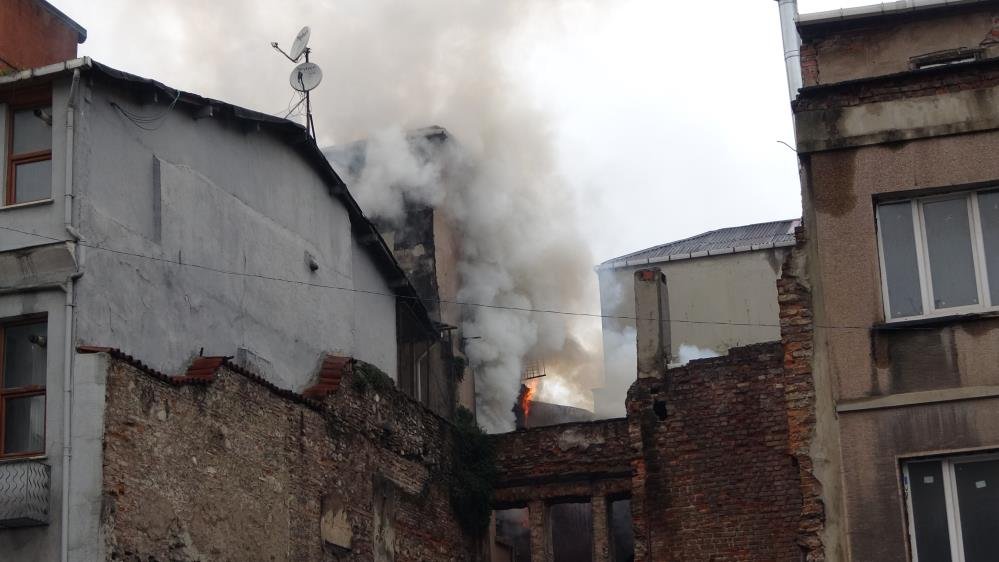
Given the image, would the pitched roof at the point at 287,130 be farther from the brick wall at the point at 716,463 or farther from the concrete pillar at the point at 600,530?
the brick wall at the point at 716,463

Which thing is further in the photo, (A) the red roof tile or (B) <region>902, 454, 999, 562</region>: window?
(A) the red roof tile

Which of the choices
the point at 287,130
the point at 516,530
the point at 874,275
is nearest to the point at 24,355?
the point at 287,130

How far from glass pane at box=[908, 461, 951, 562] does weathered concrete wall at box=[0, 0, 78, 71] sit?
16.6 m

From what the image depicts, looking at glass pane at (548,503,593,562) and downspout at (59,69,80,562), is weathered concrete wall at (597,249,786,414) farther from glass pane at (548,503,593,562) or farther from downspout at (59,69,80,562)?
downspout at (59,69,80,562)

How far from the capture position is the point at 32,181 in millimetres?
17578

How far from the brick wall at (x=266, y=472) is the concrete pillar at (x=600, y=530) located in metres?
2.42

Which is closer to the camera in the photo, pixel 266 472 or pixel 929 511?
pixel 929 511

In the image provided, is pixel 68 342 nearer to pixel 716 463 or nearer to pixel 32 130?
pixel 32 130

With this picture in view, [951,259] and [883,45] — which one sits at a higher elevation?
[883,45]

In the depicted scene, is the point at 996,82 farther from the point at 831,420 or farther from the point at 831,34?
the point at 831,420

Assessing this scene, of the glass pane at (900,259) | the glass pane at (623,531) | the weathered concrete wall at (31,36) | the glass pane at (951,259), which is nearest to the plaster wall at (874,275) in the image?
the glass pane at (900,259)

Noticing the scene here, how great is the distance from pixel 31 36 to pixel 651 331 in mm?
11957

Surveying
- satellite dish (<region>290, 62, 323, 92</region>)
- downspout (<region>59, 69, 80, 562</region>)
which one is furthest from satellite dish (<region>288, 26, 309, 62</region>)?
downspout (<region>59, 69, 80, 562</region>)

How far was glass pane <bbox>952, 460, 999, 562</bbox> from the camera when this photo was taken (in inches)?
484
